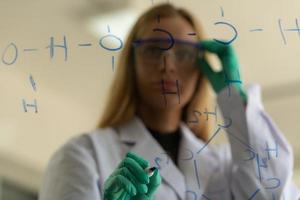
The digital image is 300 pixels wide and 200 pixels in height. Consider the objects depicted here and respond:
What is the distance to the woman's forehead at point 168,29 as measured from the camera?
2.74 ft

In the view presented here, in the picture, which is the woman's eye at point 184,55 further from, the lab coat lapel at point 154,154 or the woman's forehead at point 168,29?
the lab coat lapel at point 154,154

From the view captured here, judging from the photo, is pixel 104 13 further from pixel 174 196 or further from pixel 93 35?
pixel 174 196

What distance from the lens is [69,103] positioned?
1.21 metres

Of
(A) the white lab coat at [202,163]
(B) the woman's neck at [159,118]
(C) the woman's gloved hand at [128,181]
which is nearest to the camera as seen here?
(C) the woman's gloved hand at [128,181]

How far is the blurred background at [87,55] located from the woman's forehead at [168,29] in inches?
1.8

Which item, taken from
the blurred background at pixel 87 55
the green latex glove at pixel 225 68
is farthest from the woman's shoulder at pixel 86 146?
the green latex glove at pixel 225 68

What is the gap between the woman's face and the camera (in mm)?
830

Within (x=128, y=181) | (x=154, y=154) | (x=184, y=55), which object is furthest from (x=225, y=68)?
(x=128, y=181)

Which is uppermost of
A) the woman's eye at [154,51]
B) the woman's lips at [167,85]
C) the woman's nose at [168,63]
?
the woman's eye at [154,51]

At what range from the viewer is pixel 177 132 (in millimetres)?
918

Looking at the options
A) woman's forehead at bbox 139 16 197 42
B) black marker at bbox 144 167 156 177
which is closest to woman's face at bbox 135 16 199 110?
woman's forehead at bbox 139 16 197 42

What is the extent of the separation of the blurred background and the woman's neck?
0.34ft

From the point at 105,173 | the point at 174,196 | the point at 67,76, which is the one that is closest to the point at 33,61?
the point at 67,76

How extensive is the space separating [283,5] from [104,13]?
0.47m
